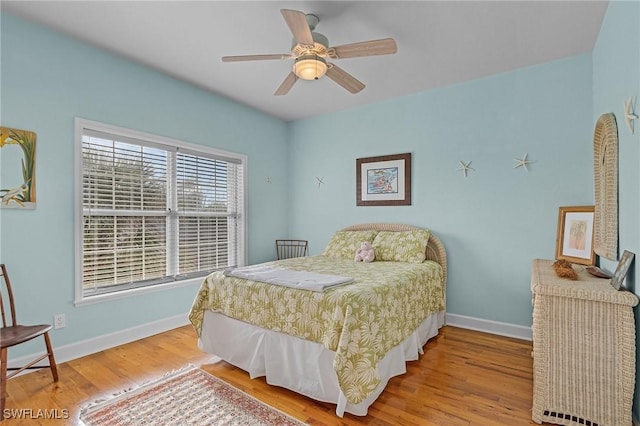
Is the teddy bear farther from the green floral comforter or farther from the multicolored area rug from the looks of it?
the multicolored area rug

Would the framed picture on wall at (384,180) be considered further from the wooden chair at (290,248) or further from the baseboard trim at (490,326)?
the baseboard trim at (490,326)

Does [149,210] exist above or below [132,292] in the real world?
above

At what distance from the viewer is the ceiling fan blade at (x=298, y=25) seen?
1.77 m

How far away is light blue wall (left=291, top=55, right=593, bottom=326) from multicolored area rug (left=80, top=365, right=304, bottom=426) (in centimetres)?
245

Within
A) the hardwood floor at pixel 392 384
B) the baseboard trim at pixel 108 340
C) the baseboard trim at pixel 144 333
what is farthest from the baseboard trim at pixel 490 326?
the baseboard trim at pixel 108 340

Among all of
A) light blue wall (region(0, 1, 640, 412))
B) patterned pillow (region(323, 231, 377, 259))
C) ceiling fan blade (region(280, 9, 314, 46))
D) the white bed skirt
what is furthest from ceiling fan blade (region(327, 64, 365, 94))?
the white bed skirt

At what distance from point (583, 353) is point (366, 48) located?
2208 millimetres

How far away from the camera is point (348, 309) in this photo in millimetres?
1847

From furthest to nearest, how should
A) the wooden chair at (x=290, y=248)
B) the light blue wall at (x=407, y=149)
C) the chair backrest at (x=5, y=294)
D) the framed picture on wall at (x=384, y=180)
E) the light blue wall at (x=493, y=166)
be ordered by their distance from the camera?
the wooden chair at (x=290, y=248), the framed picture on wall at (x=384, y=180), the light blue wall at (x=493, y=166), the light blue wall at (x=407, y=149), the chair backrest at (x=5, y=294)

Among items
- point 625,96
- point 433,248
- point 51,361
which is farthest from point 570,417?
point 51,361

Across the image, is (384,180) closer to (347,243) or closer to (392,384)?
(347,243)

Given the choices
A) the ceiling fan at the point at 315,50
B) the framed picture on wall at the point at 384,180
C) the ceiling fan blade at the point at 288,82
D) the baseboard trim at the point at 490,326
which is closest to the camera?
the ceiling fan at the point at 315,50

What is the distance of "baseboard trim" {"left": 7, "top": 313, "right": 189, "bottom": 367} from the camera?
2.54 m

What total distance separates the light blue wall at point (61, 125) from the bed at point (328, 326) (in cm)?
99
